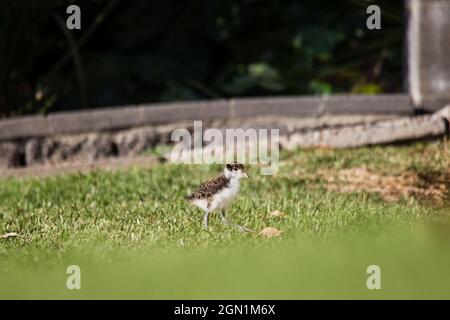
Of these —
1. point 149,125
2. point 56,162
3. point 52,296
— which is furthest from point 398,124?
point 52,296

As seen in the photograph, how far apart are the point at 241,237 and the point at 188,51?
17.2 feet

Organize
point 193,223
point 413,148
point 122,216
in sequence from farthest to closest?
1. point 413,148
2. point 122,216
3. point 193,223

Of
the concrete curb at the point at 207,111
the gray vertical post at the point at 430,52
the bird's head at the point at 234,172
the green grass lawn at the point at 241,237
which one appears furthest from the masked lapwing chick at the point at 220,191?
the gray vertical post at the point at 430,52

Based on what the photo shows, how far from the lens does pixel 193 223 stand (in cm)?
416

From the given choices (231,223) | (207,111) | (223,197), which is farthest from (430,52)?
(223,197)

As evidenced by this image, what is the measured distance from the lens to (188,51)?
355 inches

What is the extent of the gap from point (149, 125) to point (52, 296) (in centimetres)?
391

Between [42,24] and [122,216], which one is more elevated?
[42,24]

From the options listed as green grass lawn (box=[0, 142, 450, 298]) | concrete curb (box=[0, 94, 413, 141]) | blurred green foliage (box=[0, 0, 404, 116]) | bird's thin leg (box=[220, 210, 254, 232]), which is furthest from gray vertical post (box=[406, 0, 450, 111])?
bird's thin leg (box=[220, 210, 254, 232])

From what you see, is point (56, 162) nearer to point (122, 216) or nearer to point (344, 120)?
point (344, 120)

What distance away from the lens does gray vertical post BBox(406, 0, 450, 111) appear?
7000 millimetres

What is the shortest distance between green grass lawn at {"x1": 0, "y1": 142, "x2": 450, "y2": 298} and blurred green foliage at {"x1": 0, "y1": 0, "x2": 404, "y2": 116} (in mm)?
2613

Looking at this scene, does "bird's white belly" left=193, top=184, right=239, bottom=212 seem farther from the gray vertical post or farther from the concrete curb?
the gray vertical post
